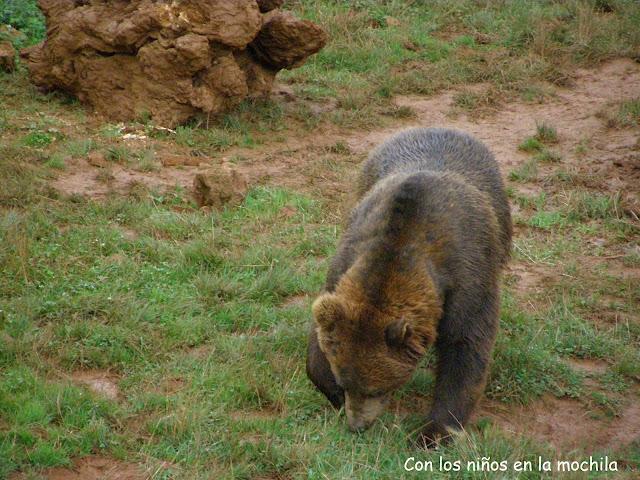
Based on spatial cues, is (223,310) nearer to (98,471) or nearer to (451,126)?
(98,471)

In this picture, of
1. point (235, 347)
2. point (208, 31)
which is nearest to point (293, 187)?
point (208, 31)

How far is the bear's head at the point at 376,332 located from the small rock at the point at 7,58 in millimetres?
7098

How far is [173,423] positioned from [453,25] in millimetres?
10142

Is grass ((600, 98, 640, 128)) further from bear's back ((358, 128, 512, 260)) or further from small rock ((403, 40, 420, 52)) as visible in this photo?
bear's back ((358, 128, 512, 260))

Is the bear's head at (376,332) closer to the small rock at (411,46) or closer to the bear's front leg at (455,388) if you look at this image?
the bear's front leg at (455,388)

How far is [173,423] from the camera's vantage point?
5.09 m

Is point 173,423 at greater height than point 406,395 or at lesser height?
greater

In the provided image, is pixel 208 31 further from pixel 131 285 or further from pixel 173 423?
pixel 173 423

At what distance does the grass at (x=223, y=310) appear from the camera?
4977mm

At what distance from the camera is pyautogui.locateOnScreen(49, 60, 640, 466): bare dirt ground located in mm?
5934

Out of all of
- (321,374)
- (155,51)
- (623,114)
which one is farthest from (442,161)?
(623,114)

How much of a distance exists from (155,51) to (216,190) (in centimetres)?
239

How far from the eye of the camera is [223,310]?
6.56 metres

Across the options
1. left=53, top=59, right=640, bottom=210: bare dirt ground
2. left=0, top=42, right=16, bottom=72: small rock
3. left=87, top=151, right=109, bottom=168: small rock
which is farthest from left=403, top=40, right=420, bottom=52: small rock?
left=87, top=151, right=109, bottom=168: small rock
